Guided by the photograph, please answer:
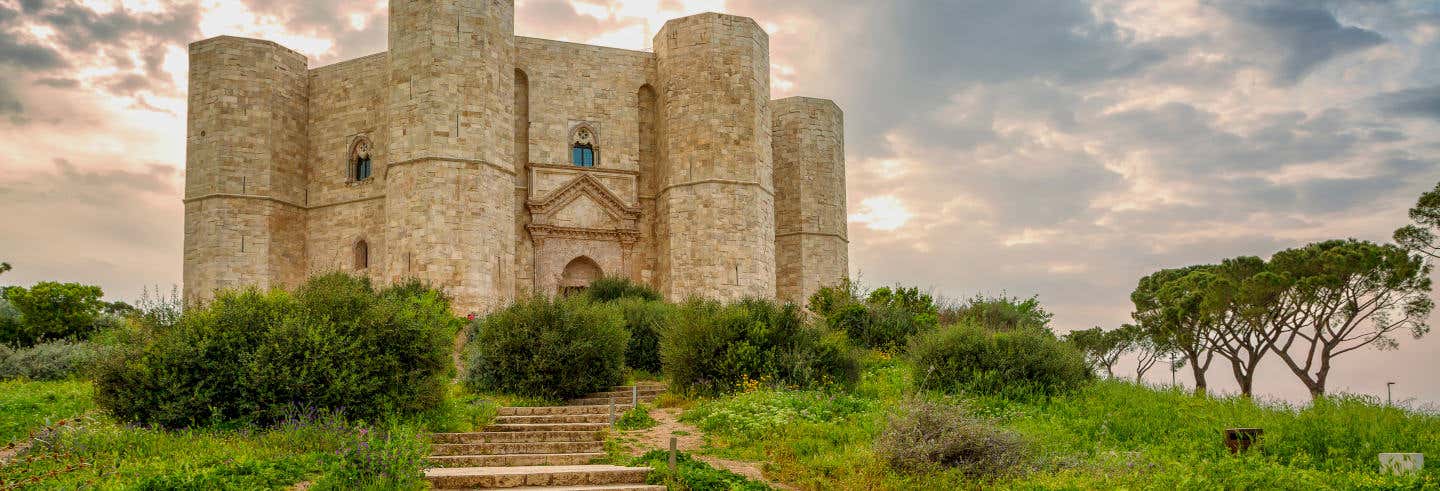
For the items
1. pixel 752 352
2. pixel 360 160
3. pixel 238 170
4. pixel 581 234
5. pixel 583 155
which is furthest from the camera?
pixel 583 155

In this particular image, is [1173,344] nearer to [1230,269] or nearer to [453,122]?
[1230,269]

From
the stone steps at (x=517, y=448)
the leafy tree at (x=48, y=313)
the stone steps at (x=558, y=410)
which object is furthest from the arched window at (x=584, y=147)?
the stone steps at (x=517, y=448)

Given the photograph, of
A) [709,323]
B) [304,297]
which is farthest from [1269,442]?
[304,297]

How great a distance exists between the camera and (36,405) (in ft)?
46.7

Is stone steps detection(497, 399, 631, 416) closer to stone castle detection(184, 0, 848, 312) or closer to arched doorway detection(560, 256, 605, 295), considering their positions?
stone castle detection(184, 0, 848, 312)

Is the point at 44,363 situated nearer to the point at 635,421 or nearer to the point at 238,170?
the point at 238,170

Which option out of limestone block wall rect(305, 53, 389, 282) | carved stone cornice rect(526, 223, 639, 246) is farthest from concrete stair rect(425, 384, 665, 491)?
limestone block wall rect(305, 53, 389, 282)

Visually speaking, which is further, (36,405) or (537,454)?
(36,405)

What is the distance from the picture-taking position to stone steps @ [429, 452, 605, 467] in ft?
36.2

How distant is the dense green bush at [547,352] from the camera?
15961 mm

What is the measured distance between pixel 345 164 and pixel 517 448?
2007 centimetres

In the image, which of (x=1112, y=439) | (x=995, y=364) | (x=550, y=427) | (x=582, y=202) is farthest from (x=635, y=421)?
(x=582, y=202)

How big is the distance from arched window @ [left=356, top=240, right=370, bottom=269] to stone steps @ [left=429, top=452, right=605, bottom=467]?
63.1 feet

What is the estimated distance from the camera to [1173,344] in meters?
31.7
